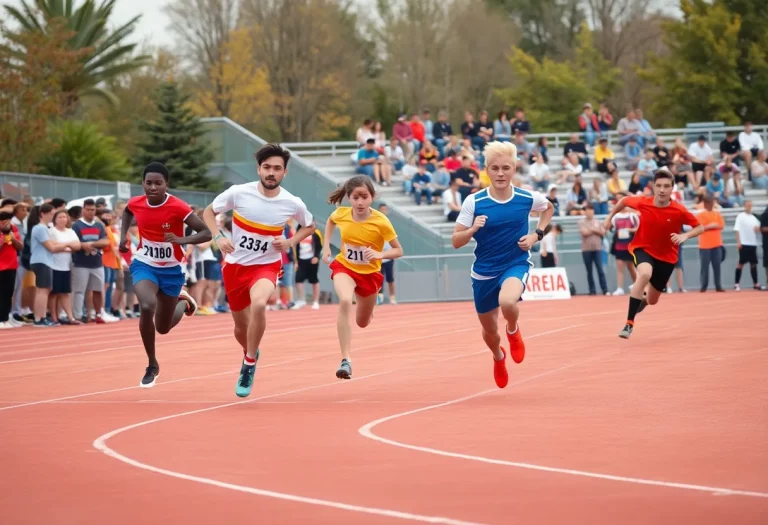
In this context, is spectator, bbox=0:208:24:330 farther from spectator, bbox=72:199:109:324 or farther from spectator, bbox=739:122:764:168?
spectator, bbox=739:122:764:168

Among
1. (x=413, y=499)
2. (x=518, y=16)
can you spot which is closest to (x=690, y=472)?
(x=413, y=499)

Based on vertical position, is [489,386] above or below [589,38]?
below

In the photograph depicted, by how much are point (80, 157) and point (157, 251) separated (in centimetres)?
2823

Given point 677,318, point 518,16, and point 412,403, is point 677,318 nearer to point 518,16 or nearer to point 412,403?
point 412,403

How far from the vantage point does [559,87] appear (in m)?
67.9

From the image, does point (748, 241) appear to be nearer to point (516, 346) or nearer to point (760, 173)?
point (760, 173)

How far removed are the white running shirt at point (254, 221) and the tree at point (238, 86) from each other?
48539 millimetres

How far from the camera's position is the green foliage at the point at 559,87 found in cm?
6744

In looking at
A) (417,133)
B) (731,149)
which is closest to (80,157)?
(417,133)

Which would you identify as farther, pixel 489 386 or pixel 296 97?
pixel 296 97

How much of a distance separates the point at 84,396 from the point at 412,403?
3.30 metres

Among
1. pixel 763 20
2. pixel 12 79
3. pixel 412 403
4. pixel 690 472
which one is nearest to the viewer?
pixel 690 472

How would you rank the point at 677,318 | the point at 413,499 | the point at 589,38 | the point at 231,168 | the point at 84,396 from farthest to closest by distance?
1. the point at 589,38
2. the point at 231,168
3. the point at 677,318
4. the point at 84,396
5. the point at 413,499

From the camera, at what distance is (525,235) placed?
37.9ft
